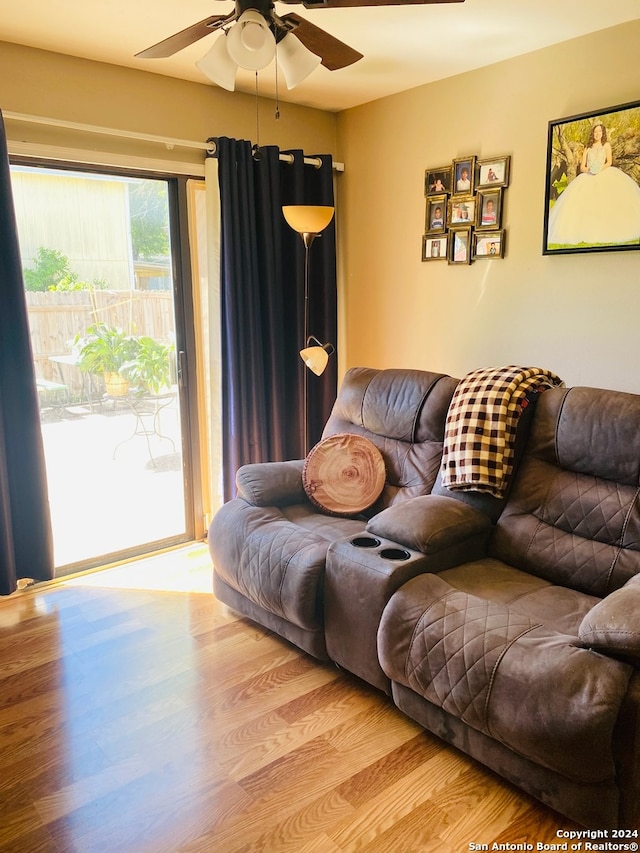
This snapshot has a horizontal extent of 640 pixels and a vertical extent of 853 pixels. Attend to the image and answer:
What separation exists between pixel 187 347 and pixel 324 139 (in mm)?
1558

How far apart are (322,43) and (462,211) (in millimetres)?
1432

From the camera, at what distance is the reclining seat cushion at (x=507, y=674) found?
5.35 feet

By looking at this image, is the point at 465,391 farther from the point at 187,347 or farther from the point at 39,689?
the point at 39,689

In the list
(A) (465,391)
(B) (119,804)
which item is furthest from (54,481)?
(A) (465,391)

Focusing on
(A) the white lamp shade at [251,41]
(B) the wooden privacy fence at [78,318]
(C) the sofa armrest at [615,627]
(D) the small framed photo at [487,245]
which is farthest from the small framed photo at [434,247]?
(C) the sofa armrest at [615,627]

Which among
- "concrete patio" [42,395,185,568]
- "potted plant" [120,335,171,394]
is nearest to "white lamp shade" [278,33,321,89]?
"potted plant" [120,335,171,394]

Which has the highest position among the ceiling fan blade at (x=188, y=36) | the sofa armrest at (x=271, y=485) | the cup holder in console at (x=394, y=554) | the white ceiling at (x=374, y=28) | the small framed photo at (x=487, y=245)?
the white ceiling at (x=374, y=28)

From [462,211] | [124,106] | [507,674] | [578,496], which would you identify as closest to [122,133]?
[124,106]

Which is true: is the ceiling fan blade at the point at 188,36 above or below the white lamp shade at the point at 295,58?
above

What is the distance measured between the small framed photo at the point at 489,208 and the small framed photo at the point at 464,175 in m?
0.08

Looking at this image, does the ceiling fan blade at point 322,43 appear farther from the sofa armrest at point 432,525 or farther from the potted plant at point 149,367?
the potted plant at point 149,367

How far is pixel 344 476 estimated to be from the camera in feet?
9.84

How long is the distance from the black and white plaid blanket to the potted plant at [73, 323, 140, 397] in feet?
5.86

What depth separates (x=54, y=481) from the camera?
3385 millimetres
